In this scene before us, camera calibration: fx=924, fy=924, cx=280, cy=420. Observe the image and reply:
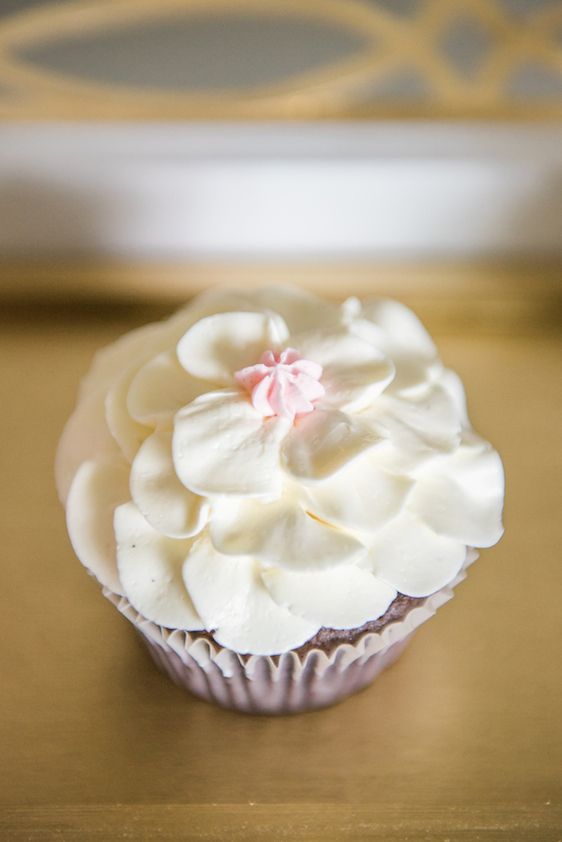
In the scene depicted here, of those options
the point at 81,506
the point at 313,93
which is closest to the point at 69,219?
the point at 313,93

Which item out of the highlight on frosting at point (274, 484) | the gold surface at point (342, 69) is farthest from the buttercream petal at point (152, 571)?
the gold surface at point (342, 69)

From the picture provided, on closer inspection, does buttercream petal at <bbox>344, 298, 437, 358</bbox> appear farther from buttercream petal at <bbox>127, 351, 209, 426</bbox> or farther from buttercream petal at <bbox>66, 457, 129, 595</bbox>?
buttercream petal at <bbox>66, 457, 129, 595</bbox>

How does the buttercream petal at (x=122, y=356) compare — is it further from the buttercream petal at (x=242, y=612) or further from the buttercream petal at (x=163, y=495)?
the buttercream petal at (x=242, y=612)

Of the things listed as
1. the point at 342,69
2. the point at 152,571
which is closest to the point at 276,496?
the point at 152,571

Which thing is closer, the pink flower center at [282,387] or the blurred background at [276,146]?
the pink flower center at [282,387]

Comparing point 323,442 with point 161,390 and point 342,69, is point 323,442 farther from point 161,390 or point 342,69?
point 342,69

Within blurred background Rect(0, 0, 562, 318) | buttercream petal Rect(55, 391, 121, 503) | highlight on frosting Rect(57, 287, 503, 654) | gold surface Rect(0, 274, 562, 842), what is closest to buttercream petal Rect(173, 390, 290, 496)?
highlight on frosting Rect(57, 287, 503, 654)

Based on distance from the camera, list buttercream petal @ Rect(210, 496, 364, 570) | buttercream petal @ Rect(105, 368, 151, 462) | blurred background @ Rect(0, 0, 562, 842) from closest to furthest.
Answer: buttercream petal @ Rect(210, 496, 364, 570), buttercream petal @ Rect(105, 368, 151, 462), blurred background @ Rect(0, 0, 562, 842)
